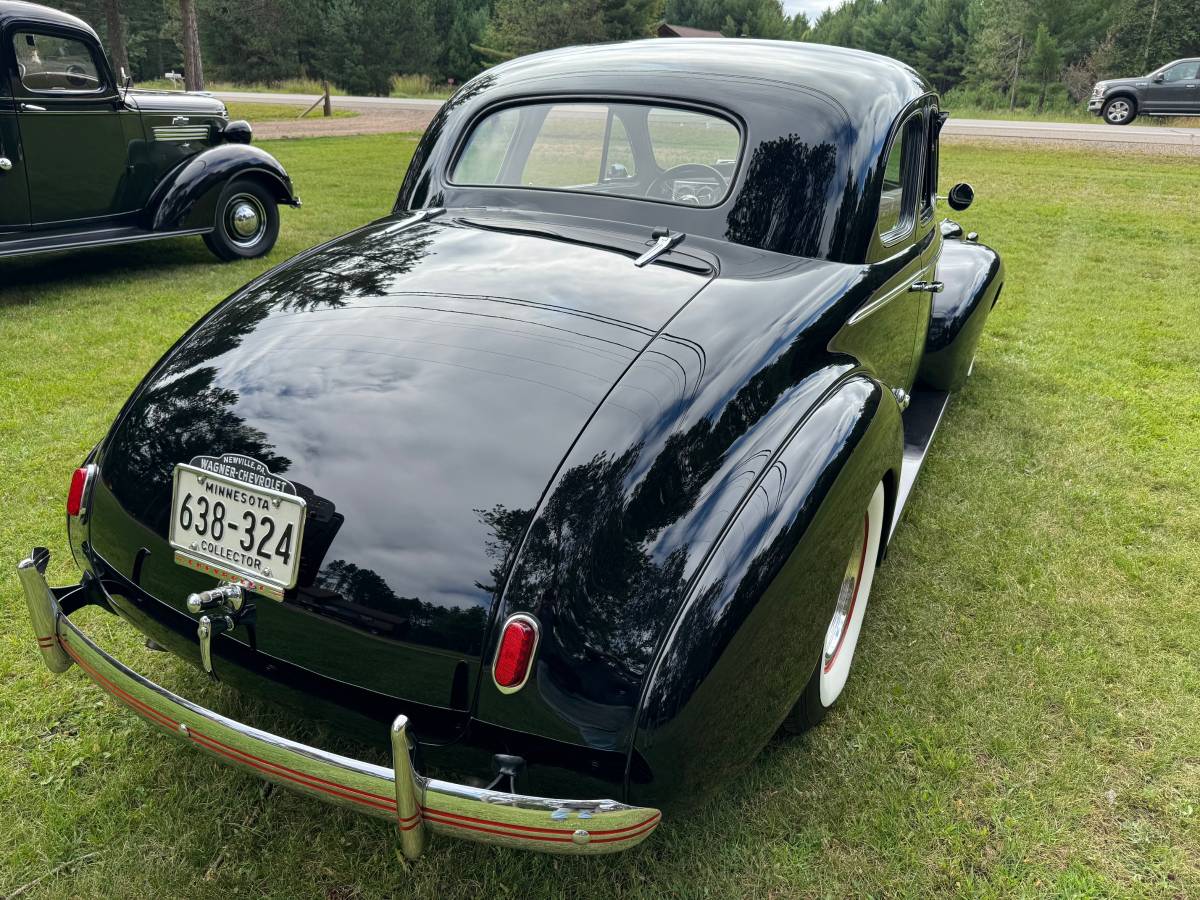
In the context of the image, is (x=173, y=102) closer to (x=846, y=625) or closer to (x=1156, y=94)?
(x=846, y=625)

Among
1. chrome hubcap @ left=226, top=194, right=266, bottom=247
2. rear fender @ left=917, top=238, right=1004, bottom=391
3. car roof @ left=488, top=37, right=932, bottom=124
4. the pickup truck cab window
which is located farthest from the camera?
the pickup truck cab window

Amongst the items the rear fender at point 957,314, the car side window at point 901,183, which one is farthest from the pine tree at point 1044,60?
the car side window at point 901,183

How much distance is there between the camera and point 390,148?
15.7 meters

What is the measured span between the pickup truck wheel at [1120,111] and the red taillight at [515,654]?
2572 cm

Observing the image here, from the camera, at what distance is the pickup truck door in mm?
6141

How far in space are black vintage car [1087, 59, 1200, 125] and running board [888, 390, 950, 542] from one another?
868 inches

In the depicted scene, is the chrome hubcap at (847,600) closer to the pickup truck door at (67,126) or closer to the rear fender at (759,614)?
the rear fender at (759,614)

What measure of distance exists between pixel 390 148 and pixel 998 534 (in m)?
14.5

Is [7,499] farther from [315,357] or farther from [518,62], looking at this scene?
[518,62]

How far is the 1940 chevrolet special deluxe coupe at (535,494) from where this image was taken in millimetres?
1589

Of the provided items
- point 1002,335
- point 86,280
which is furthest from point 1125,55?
point 86,280

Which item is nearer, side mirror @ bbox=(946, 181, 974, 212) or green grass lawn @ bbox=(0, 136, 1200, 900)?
green grass lawn @ bbox=(0, 136, 1200, 900)

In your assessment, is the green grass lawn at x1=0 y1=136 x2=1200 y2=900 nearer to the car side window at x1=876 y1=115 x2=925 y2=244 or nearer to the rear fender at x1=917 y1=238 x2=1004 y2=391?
the rear fender at x1=917 y1=238 x2=1004 y2=391

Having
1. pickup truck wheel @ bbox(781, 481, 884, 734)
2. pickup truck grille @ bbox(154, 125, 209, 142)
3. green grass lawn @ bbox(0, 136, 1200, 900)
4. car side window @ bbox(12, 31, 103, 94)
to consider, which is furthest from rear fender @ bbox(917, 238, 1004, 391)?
car side window @ bbox(12, 31, 103, 94)
